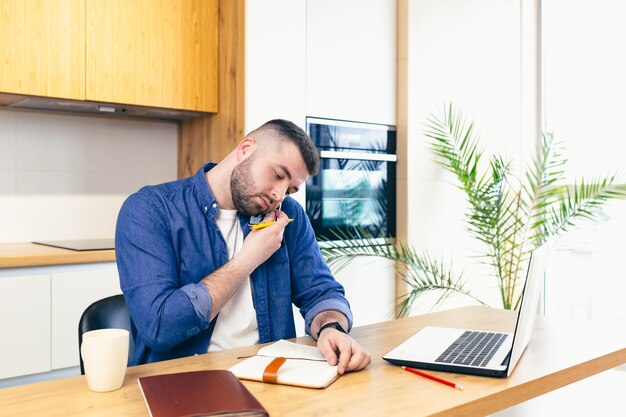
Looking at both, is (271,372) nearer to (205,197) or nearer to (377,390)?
(377,390)

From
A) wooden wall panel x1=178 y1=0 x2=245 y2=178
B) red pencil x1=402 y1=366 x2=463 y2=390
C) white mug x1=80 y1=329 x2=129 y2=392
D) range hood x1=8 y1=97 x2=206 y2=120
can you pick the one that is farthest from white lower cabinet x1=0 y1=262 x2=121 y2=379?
red pencil x1=402 y1=366 x2=463 y2=390

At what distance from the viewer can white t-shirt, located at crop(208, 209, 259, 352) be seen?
5.44 feet

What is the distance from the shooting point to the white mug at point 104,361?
3.66 ft

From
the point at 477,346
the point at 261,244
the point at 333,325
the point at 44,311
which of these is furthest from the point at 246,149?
the point at 44,311

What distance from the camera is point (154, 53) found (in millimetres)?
3010

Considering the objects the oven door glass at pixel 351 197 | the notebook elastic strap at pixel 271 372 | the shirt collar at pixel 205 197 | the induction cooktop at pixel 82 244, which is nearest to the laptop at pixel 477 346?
the notebook elastic strap at pixel 271 372

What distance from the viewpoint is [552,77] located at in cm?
445

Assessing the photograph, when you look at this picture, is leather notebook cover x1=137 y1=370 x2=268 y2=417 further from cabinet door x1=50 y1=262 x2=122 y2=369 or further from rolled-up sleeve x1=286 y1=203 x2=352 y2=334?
cabinet door x1=50 y1=262 x2=122 y2=369

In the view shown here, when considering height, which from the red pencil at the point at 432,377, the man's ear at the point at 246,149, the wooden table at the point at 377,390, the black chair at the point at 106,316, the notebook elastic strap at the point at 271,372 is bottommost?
the wooden table at the point at 377,390

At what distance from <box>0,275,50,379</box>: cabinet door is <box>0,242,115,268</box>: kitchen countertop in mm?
61

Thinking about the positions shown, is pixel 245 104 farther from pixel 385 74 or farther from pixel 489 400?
pixel 489 400

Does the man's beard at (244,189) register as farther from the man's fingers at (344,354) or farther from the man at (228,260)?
the man's fingers at (344,354)

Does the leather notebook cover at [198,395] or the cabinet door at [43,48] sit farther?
the cabinet door at [43,48]

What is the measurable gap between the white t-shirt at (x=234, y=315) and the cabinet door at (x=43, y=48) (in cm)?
139
